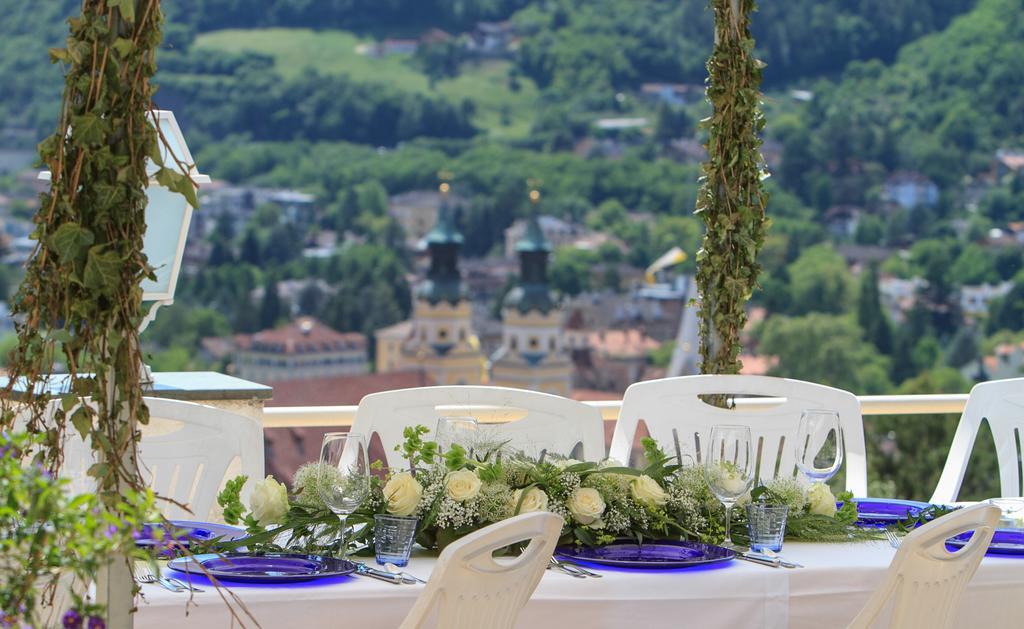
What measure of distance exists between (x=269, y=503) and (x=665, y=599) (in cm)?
56

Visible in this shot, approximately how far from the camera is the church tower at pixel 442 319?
43.2m

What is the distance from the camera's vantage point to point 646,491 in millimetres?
1882

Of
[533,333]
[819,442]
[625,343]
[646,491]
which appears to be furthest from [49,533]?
[533,333]

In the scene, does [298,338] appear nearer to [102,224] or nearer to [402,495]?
[402,495]

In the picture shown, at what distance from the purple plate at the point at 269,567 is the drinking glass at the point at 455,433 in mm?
249

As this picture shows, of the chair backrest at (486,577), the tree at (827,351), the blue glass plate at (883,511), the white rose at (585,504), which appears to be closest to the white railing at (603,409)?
the blue glass plate at (883,511)

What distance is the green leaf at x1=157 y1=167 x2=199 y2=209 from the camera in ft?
4.25

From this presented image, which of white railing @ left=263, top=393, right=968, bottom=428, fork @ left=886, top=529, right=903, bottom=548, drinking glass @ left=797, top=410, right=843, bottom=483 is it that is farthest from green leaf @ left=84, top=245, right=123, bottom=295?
white railing @ left=263, top=393, right=968, bottom=428

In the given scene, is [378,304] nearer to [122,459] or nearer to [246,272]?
[246,272]

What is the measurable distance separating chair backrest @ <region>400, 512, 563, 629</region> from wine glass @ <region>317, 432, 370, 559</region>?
0.29 meters

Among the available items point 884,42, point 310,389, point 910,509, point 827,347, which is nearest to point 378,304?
point 310,389

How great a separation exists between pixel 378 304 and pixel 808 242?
13251 mm

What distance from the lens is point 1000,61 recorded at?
35.9 m

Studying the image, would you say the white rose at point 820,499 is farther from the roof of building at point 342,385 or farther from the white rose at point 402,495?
the roof of building at point 342,385
